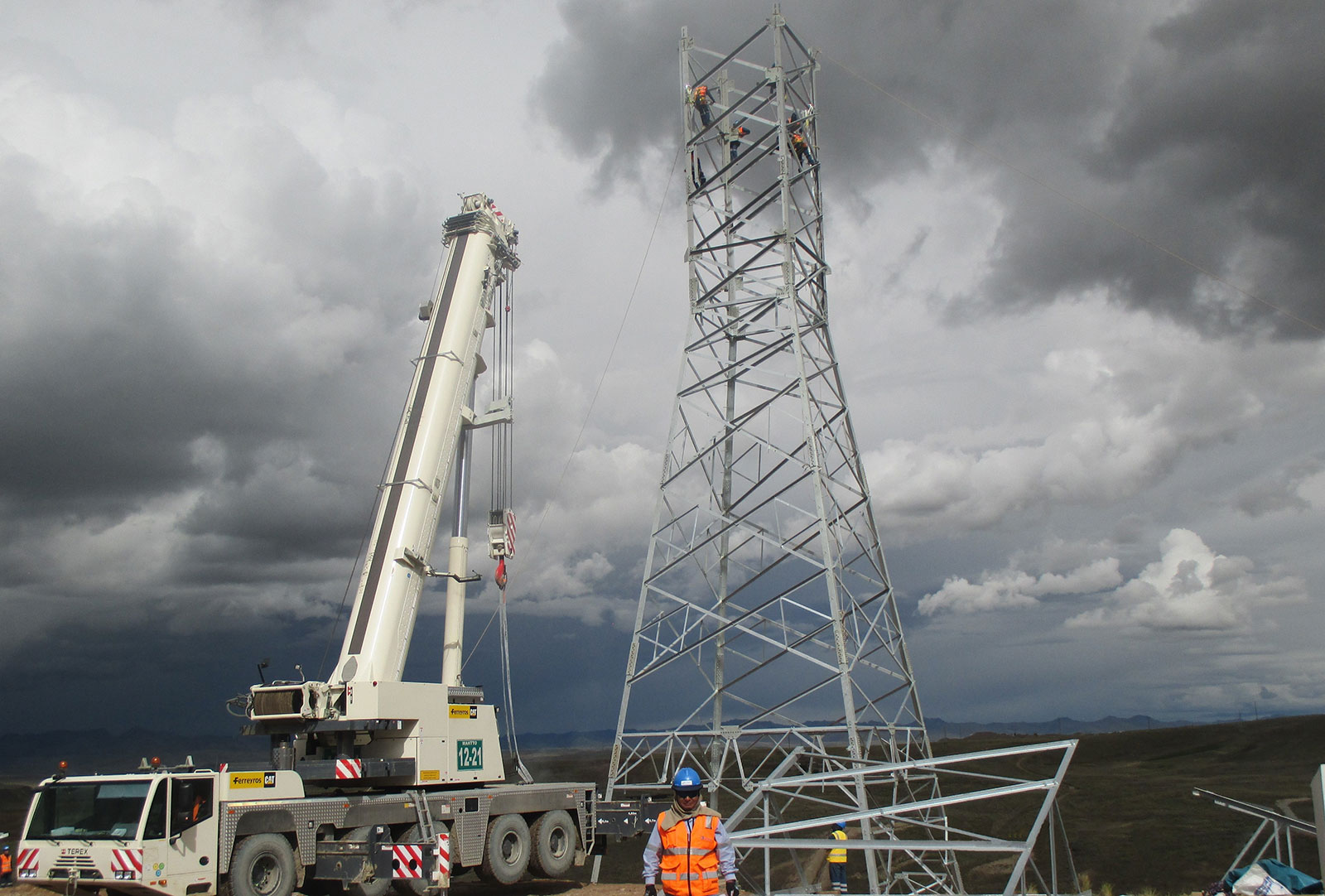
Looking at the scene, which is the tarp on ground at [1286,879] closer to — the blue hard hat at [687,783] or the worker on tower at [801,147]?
A: the blue hard hat at [687,783]

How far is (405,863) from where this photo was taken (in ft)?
51.0

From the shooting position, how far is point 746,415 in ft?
75.2

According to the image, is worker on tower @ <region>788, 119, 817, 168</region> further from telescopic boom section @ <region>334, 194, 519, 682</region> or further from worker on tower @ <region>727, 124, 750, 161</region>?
telescopic boom section @ <region>334, 194, 519, 682</region>

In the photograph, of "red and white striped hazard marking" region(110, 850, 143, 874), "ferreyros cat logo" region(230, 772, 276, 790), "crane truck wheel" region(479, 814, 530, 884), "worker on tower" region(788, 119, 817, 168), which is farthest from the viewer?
"worker on tower" region(788, 119, 817, 168)

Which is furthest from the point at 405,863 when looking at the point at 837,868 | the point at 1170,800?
the point at 1170,800

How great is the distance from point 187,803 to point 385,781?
153 inches

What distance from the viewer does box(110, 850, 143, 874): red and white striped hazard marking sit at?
13.0 m

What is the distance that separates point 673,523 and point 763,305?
18.7ft

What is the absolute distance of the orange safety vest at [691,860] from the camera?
769cm

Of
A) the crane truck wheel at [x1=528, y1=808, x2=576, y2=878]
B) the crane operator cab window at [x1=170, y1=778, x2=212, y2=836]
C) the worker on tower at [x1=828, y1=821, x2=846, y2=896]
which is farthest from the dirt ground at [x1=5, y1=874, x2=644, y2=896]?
the crane operator cab window at [x1=170, y1=778, x2=212, y2=836]

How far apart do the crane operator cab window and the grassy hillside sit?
10959mm

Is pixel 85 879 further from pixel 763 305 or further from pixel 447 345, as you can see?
pixel 763 305

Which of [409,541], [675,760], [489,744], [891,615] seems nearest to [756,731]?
[675,760]

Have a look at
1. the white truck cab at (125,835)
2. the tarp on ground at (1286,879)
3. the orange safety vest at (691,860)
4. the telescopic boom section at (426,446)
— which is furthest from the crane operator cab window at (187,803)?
the tarp on ground at (1286,879)
